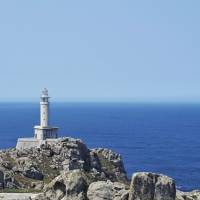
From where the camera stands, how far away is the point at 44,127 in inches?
4897

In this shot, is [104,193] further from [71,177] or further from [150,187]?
[150,187]

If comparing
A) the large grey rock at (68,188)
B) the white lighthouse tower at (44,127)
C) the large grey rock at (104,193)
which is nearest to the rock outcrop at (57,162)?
the white lighthouse tower at (44,127)

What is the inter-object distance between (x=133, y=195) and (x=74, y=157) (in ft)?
146

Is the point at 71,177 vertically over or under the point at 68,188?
over

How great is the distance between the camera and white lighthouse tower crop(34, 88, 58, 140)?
123938 mm

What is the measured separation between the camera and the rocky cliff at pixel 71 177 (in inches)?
2201

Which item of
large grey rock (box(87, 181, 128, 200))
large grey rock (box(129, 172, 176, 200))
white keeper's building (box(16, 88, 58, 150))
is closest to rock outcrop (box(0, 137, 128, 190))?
white keeper's building (box(16, 88, 58, 150))

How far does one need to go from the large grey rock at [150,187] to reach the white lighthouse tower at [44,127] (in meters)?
68.2

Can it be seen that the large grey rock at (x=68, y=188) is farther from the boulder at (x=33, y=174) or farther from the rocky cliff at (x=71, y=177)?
the boulder at (x=33, y=174)

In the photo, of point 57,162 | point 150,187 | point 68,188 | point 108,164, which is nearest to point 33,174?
point 57,162

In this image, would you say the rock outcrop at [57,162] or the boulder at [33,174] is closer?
the boulder at [33,174]

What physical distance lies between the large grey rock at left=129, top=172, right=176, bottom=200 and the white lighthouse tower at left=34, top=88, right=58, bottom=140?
224ft

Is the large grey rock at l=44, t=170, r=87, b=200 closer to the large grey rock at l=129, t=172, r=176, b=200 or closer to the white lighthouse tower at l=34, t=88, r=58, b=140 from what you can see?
the large grey rock at l=129, t=172, r=176, b=200

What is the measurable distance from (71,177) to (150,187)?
235 inches
